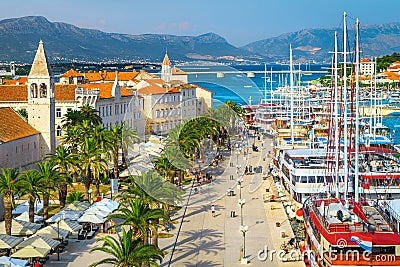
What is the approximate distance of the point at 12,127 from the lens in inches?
1715

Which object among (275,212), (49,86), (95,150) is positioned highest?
(49,86)

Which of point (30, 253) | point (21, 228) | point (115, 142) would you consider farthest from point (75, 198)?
point (30, 253)

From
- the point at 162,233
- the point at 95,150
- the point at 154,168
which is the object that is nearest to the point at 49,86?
the point at 95,150

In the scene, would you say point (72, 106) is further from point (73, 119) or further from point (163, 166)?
point (163, 166)

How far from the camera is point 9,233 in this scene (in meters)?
28.5

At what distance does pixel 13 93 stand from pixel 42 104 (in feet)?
33.0

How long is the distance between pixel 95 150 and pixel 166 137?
15.9 m

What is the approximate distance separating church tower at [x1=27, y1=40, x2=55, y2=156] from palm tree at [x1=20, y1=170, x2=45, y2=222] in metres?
16.9

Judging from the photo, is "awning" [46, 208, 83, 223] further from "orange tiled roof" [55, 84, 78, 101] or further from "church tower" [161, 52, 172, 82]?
"orange tiled roof" [55, 84, 78, 101]

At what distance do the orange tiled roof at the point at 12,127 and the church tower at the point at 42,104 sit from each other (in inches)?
38.6

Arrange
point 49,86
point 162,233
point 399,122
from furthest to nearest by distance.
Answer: point 399,122 → point 49,86 → point 162,233

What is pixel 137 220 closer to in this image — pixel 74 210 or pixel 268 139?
pixel 74 210

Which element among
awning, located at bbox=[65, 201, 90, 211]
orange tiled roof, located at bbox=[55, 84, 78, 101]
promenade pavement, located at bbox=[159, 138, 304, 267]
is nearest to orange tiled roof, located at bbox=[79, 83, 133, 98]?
orange tiled roof, located at bbox=[55, 84, 78, 101]

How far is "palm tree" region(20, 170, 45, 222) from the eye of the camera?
2986cm
